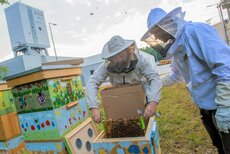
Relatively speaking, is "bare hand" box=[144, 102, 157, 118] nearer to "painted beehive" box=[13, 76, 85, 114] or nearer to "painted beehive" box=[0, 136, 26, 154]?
"painted beehive" box=[13, 76, 85, 114]

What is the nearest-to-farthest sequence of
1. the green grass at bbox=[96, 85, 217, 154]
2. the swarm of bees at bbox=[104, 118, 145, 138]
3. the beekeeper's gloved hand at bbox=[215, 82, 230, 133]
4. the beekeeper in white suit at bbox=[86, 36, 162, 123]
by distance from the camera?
the beekeeper's gloved hand at bbox=[215, 82, 230, 133] < the swarm of bees at bbox=[104, 118, 145, 138] < the beekeeper in white suit at bbox=[86, 36, 162, 123] < the green grass at bbox=[96, 85, 217, 154]

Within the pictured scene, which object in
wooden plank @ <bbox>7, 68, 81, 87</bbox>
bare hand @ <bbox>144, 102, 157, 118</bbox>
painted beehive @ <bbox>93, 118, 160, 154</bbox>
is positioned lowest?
painted beehive @ <bbox>93, 118, 160, 154</bbox>

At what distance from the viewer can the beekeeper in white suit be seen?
72.0 inches

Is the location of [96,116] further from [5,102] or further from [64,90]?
[5,102]

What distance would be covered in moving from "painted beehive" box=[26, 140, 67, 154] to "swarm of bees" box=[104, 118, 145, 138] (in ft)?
2.27

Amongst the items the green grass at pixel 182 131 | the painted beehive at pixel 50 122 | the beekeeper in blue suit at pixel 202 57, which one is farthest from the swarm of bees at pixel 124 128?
the green grass at pixel 182 131

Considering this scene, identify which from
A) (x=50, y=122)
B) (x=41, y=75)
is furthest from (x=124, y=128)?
(x=41, y=75)

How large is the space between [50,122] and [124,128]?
0.90m

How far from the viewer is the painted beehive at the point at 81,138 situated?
220 centimetres

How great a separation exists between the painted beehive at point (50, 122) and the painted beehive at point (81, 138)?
0.08 meters

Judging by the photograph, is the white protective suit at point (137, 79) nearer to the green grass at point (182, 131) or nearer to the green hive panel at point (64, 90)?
the green hive panel at point (64, 90)

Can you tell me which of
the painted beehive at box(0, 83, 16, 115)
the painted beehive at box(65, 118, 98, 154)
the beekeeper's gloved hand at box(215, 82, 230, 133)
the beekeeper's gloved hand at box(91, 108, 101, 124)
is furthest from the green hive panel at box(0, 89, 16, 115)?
the beekeeper's gloved hand at box(215, 82, 230, 133)

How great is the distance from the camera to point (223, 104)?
1298 millimetres

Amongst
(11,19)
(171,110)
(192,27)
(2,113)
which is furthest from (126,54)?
(11,19)
